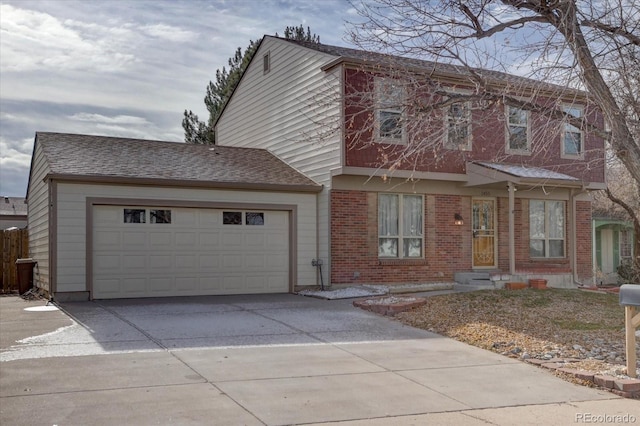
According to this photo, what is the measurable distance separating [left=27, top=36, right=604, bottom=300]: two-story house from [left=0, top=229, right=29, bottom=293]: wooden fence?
82 centimetres

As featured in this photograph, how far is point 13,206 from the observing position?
3888cm

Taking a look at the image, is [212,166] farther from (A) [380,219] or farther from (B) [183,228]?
(A) [380,219]

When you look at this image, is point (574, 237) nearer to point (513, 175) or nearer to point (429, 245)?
point (513, 175)

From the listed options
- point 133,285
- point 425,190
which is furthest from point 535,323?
point 133,285

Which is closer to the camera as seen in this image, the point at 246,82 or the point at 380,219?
the point at 380,219

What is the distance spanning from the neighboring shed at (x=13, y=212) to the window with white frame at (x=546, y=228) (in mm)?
20397

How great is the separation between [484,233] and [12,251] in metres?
13.8

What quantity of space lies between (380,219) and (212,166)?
14.8 ft

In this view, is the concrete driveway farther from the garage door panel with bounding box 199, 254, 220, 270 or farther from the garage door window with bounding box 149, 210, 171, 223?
the garage door panel with bounding box 199, 254, 220, 270

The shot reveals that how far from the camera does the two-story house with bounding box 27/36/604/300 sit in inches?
587

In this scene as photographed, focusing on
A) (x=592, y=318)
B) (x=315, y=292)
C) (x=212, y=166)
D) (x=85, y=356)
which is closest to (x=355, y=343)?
(x=85, y=356)

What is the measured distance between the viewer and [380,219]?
1716 cm

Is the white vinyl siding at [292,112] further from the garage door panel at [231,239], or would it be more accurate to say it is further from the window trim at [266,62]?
the garage door panel at [231,239]

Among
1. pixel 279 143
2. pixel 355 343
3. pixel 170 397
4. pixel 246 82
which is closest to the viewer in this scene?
pixel 170 397
